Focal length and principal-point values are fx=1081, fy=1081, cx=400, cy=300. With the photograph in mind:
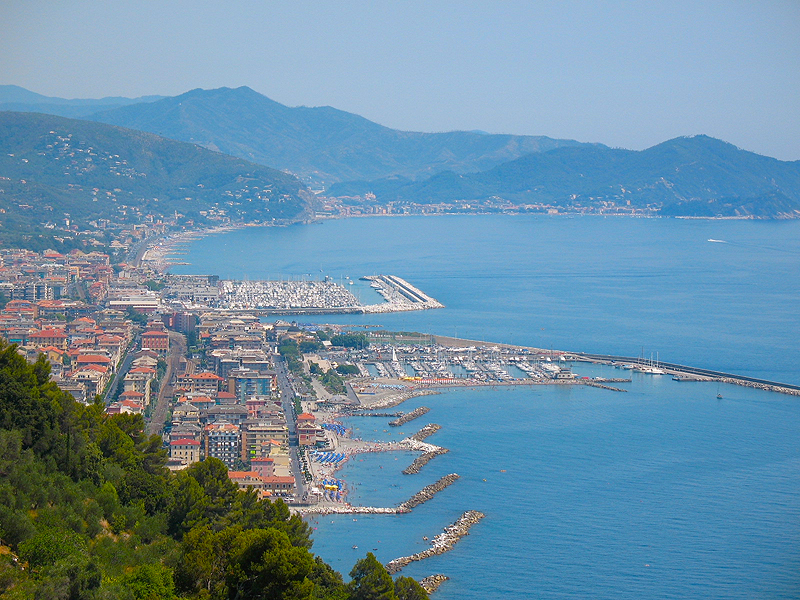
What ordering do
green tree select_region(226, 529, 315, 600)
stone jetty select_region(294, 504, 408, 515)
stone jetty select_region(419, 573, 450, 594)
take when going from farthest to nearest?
1. stone jetty select_region(294, 504, 408, 515)
2. stone jetty select_region(419, 573, 450, 594)
3. green tree select_region(226, 529, 315, 600)

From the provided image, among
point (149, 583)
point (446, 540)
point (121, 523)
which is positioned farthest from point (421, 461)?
point (149, 583)

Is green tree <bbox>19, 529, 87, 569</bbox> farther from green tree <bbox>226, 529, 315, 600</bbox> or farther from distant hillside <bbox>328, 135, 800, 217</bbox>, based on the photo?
distant hillside <bbox>328, 135, 800, 217</bbox>

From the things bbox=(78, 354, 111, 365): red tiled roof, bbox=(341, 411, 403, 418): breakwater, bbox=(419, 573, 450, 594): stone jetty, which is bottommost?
bbox=(419, 573, 450, 594): stone jetty

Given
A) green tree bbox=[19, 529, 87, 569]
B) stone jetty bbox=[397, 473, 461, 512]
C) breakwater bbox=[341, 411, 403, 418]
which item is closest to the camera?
green tree bbox=[19, 529, 87, 569]

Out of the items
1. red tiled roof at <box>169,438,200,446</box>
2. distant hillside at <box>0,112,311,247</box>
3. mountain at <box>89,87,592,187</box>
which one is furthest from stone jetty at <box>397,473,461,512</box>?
mountain at <box>89,87,592,187</box>

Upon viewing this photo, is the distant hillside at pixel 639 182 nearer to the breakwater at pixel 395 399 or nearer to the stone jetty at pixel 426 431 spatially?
the breakwater at pixel 395 399

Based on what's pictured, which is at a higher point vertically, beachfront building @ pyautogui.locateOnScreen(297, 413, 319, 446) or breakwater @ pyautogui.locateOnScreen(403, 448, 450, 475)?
beachfront building @ pyautogui.locateOnScreen(297, 413, 319, 446)

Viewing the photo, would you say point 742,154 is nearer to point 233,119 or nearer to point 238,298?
point 233,119
